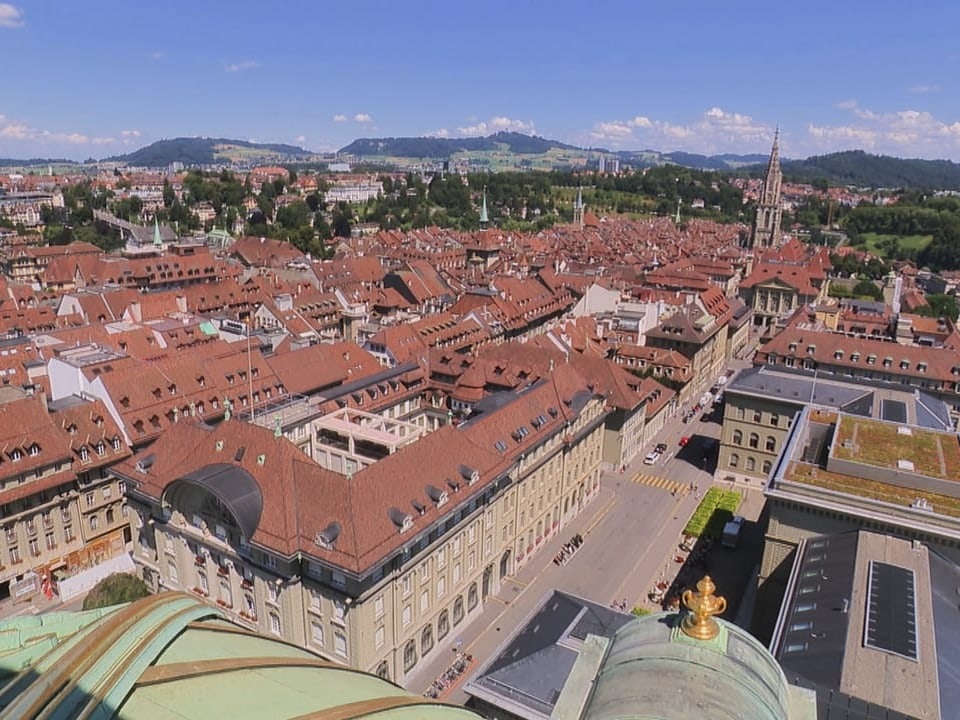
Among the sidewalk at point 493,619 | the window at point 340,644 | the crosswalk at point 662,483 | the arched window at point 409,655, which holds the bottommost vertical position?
the sidewalk at point 493,619

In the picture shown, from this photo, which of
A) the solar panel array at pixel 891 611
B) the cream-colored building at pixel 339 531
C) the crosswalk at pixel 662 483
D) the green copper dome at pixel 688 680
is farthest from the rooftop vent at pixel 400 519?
the crosswalk at pixel 662 483

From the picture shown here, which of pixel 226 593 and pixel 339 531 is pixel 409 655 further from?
pixel 226 593

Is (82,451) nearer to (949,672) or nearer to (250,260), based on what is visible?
(949,672)

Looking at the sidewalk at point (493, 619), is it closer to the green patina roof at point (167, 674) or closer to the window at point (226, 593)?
the window at point (226, 593)

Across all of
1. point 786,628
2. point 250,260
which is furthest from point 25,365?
point 250,260

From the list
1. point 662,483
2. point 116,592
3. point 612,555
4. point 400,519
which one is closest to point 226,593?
point 116,592

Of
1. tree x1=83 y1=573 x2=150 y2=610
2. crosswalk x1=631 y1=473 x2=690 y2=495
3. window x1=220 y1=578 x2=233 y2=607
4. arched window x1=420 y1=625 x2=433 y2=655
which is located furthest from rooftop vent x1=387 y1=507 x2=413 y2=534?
crosswalk x1=631 y1=473 x2=690 y2=495

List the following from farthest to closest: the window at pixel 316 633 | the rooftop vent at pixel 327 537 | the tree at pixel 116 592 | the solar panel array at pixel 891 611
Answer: the tree at pixel 116 592 → the window at pixel 316 633 → the rooftop vent at pixel 327 537 → the solar panel array at pixel 891 611

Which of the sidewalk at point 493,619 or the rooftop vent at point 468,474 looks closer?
the sidewalk at point 493,619
